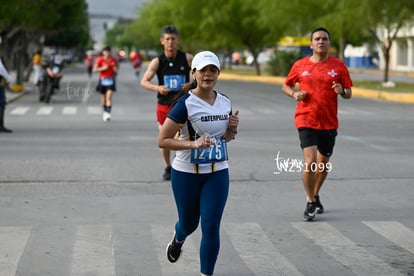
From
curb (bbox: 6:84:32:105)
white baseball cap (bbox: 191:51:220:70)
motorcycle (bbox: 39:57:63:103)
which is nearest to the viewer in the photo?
white baseball cap (bbox: 191:51:220:70)

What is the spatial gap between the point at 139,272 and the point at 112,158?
24.6 feet

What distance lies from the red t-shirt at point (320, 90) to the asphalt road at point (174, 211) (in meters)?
0.99

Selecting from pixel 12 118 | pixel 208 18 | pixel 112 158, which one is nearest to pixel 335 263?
pixel 112 158

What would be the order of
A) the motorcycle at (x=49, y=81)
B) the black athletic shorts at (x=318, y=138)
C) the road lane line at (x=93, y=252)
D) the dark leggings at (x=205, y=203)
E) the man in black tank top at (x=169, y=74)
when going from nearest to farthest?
the dark leggings at (x=205, y=203)
the road lane line at (x=93, y=252)
the black athletic shorts at (x=318, y=138)
the man in black tank top at (x=169, y=74)
the motorcycle at (x=49, y=81)

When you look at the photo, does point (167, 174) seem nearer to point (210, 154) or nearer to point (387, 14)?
point (210, 154)

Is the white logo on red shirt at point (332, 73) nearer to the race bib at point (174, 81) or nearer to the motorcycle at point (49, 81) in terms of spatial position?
the race bib at point (174, 81)

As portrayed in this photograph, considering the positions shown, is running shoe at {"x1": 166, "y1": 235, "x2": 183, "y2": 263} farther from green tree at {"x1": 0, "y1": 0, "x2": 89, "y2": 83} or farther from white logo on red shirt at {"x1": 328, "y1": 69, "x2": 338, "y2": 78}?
green tree at {"x1": 0, "y1": 0, "x2": 89, "y2": 83}

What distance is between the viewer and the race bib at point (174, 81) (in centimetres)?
1141

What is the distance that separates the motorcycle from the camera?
100 feet

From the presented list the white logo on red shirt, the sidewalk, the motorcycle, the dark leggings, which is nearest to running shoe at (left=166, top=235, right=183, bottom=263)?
the dark leggings

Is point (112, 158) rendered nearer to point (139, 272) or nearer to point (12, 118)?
point (139, 272)

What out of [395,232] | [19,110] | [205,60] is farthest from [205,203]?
[19,110]

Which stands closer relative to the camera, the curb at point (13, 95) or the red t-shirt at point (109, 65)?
the red t-shirt at point (109, 65)

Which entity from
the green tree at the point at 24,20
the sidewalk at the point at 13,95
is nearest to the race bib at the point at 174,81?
the sidewalk at the point at 13,95
